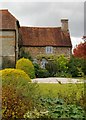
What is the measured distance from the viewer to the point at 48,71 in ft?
131

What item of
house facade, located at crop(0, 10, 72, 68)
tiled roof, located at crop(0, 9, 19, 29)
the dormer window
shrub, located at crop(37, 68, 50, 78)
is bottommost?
shrub, located at crop(37, 68, 50, 78)

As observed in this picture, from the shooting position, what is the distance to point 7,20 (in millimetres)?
40281

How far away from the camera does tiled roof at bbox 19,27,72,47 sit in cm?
4722

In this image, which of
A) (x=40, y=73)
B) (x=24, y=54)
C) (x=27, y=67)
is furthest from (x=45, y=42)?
(x=27, y=67)

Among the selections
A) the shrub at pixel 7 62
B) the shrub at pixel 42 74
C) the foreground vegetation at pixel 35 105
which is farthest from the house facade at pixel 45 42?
the foreground vegetation at pixel 35 105

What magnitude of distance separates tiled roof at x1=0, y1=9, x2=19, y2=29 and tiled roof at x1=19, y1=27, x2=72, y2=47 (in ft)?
20.6

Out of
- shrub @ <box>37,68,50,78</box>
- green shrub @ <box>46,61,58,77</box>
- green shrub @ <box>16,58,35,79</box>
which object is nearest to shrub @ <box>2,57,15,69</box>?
shrub @ <box>37,68,50,78</box>

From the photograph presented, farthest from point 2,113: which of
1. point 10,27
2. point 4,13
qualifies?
point 4,13

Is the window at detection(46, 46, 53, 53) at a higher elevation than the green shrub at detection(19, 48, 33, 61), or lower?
higher

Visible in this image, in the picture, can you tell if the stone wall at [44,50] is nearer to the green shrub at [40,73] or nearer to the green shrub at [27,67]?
the green shrub at [40,73]

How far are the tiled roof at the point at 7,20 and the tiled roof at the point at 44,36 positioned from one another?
6.27m

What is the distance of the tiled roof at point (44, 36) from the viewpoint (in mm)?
47219

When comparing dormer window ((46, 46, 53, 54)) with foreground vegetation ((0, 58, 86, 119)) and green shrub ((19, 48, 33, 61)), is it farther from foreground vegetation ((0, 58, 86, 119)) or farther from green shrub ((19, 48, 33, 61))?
foreground vegetation ((0, 58, 86, 119))

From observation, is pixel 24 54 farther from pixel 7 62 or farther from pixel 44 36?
pixel 7 62
